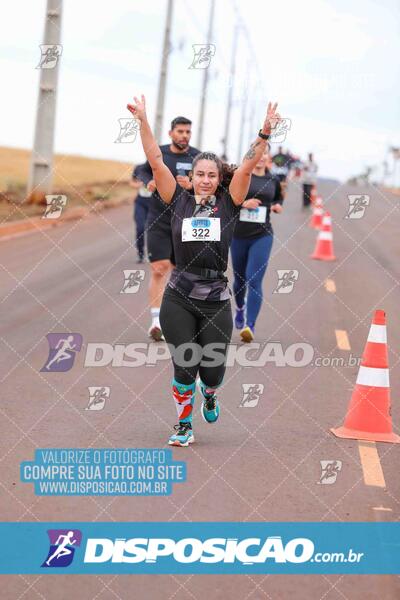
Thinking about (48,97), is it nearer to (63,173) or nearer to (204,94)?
(204,94)

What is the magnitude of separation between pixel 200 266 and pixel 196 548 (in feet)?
8.24

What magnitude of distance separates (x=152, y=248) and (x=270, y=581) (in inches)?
280

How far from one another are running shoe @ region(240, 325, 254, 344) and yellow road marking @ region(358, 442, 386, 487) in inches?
168

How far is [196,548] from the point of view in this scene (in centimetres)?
625

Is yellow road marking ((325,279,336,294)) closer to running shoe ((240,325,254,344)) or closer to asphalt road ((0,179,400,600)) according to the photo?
asphalt road ((0,179,400,600))

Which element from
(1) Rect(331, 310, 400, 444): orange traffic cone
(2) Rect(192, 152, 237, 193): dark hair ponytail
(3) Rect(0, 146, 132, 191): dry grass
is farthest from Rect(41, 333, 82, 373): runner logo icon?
(3) Rect(0, 146, 132, 191): dry grass

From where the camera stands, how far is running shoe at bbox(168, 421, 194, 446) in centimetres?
841

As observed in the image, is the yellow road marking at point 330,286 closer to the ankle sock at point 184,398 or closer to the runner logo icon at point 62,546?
the ankle sock at point 184,398

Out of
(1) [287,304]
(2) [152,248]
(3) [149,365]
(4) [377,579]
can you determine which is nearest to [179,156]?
(2) [152,248]

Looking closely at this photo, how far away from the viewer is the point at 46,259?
21.6 m

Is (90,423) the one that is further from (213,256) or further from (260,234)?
(260,234)

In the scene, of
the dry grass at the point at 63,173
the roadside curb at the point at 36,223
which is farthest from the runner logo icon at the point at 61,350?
the dry grass at the point at 63,173

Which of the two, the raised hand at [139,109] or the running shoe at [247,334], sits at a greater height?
the raised hand at [139,109]

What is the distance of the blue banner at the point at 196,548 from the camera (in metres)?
6.00
